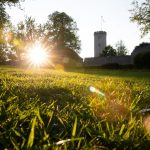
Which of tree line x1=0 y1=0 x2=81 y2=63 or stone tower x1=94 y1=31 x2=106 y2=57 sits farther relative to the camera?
stone tower x1=94 y1=31 x2=106 y2=57

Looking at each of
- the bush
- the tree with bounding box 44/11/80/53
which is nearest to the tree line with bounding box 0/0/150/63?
the tree with bounding box 44/11/80/53

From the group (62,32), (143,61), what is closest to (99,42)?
(62,32)

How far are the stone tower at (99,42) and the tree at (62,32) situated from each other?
58.9 ft

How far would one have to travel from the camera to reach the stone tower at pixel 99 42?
117 meters

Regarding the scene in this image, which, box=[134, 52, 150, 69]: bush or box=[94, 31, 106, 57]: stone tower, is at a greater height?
box=[94, 31, 106, 57]: stone tower

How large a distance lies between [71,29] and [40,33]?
9.73m

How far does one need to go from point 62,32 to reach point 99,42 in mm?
24823

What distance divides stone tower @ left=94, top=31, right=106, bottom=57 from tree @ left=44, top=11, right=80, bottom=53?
18.0m

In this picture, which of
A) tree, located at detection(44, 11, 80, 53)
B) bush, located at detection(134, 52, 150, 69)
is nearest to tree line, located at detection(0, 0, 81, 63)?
tree, located at detection(44, 11, 80, 53)

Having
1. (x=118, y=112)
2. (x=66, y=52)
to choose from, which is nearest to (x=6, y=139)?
(x=118, y=112)

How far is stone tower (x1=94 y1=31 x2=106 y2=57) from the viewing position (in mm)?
116688

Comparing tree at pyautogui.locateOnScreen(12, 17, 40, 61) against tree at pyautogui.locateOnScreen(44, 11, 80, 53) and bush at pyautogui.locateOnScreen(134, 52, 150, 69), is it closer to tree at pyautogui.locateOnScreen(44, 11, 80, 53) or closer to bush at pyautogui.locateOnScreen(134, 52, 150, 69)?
tree at pyautogui.locateOnScreen(44, 11, 80, 53)

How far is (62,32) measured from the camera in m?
95.9

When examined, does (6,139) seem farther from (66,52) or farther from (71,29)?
(71,29)
